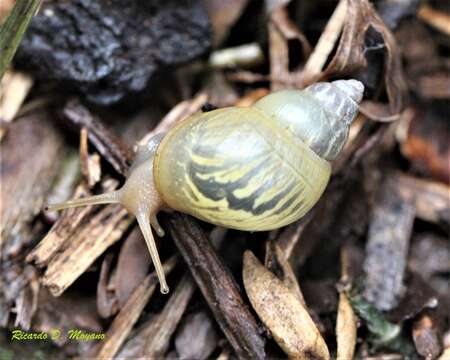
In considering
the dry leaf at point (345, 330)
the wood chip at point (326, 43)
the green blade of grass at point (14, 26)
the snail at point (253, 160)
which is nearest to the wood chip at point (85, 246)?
the snail at point (253, 160)

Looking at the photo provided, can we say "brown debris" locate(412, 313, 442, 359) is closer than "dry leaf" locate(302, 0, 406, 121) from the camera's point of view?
Yes

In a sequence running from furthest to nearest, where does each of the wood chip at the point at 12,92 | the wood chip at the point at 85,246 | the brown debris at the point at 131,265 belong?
the wood chip at the point at 12,92, the brown debris at the point at 131,265, the wood chip at the point at 85,246

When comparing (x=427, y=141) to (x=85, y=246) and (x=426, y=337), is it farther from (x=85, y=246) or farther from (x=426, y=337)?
(x=85, y=246)

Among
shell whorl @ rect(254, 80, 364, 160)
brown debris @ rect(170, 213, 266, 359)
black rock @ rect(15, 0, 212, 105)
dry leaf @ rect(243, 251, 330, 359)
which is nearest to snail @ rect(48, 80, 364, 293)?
shell whorl @ rect(254, 80, 364, 160)

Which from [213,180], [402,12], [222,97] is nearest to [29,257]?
[213,180]

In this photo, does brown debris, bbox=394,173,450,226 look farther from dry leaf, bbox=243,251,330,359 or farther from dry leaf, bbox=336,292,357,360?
dry leaf, bbox=243,251,330,359

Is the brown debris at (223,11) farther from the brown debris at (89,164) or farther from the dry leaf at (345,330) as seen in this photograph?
the dry leaf at (345,330)

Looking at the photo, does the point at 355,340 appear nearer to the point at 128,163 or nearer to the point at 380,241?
the point at 380,241

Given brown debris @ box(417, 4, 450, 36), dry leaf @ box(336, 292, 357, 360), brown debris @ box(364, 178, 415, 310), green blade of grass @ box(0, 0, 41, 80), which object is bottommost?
brown debris @ box(364, 178, 415, 310)
